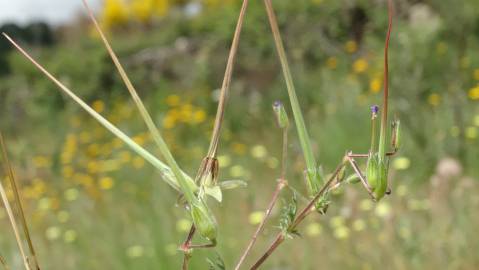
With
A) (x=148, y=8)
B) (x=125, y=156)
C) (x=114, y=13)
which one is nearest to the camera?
(x=125, y=156)

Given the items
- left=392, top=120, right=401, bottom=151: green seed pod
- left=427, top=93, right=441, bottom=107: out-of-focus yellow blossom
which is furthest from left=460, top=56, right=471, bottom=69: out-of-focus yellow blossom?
left=392, top=120, right=401, bottom=151: green seed pod

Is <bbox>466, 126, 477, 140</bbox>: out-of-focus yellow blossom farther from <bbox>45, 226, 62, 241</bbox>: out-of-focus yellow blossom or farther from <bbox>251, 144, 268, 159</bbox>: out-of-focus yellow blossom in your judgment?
<bbox>45, 226, 62, 241</bbox>: out-of-focus yellow blossom

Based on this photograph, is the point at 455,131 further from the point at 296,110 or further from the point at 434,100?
the point at 296,110

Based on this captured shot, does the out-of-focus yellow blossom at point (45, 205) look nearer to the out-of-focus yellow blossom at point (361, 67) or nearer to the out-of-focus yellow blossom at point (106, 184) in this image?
the out-of-focus yellow blossom at point (106, 184)

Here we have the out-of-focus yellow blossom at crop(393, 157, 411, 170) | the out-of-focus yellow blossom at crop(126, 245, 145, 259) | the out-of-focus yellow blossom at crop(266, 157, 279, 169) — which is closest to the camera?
the out-of-focus yellow blossom at crop(126, 245, 145, 259)

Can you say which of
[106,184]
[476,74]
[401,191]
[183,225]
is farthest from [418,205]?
[106,184]

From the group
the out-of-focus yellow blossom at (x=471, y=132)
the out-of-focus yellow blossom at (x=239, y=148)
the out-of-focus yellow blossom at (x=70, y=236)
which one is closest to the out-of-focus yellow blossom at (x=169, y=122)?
the out-of-focus yellow blossom at (x=239, y=148)
